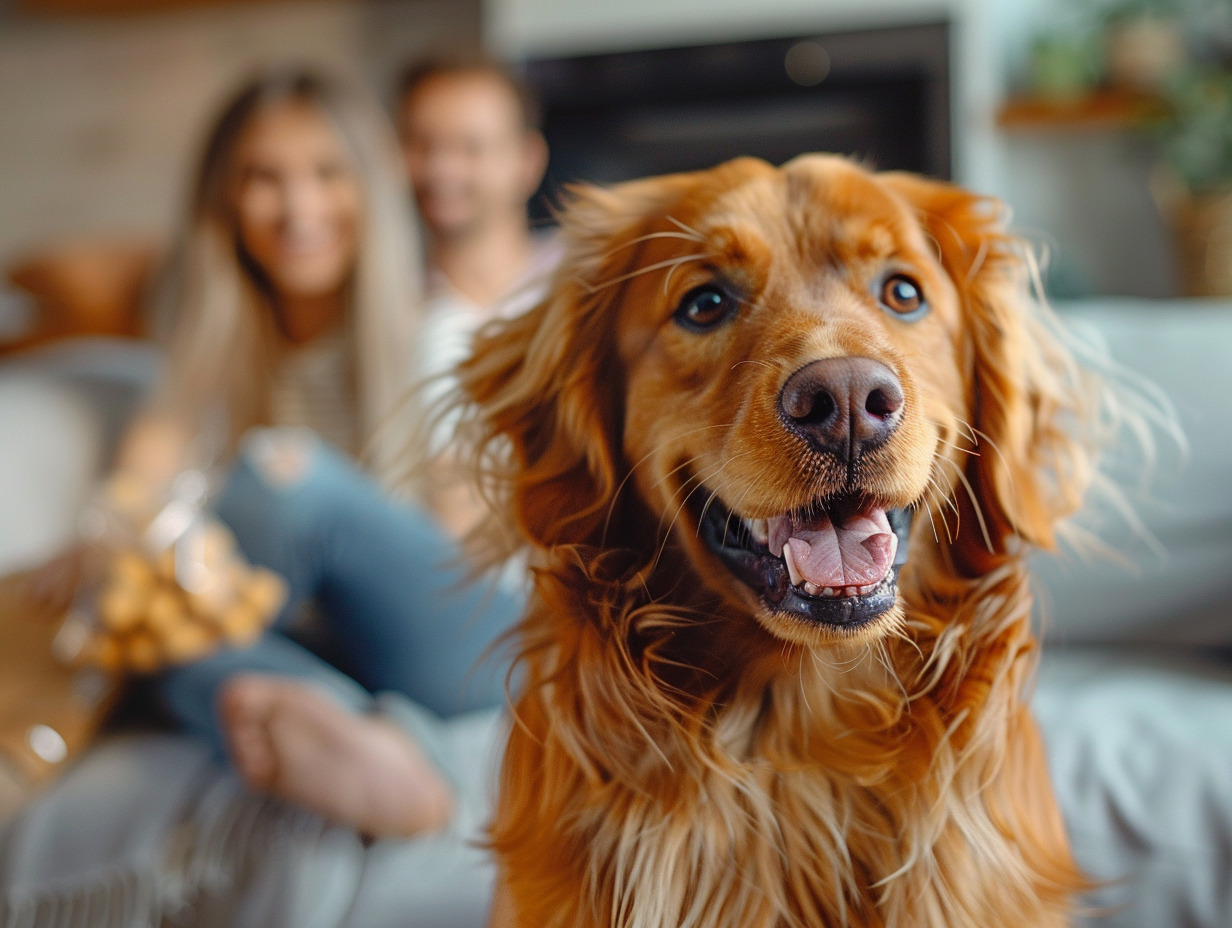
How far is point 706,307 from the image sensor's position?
91cm

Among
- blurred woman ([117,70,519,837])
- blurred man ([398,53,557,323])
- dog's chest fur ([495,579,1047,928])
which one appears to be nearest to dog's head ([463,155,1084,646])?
dog's chest fur ([495,579,1047,928])

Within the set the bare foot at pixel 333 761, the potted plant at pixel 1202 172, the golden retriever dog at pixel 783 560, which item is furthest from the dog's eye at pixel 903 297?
the potted plant at pixel 1202 172

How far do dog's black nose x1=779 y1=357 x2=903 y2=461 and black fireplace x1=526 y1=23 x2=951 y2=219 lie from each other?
11.6 feet

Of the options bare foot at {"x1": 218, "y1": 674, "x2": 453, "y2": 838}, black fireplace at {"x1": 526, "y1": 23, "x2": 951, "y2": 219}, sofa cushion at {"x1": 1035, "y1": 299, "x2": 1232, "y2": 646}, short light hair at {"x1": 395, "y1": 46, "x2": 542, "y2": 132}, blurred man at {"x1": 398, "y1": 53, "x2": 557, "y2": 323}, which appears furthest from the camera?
black fireplace at {"x1": 526, "y1": 23, "x2": 951, "y2": 219}

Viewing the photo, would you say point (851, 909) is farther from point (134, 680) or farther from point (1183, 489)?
point (134, 680)

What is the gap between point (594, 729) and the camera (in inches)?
33.5

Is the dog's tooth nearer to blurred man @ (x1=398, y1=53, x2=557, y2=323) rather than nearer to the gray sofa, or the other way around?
the gray sofa

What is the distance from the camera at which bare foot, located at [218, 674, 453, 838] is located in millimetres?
1215

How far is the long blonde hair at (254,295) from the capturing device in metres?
2.03

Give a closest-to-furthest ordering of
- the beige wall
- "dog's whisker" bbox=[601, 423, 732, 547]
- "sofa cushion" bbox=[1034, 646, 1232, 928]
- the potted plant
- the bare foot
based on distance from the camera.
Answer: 1. "dog's whisker" bbox=[601, 423, 732, 547]
2. "sofa cushion" bbox=[1034, 646, 1232, 928]
3. the bare foot
4. the potted plant
5. the beige wall

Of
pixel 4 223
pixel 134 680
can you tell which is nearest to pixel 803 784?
pixel 134 680

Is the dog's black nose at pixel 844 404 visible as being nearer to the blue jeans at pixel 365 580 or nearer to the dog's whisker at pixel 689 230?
the dog's whisker at pixel 689 230

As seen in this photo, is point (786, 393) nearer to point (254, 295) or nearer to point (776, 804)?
point (776, 804)

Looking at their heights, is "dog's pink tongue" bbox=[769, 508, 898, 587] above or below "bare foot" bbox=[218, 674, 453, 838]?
above
